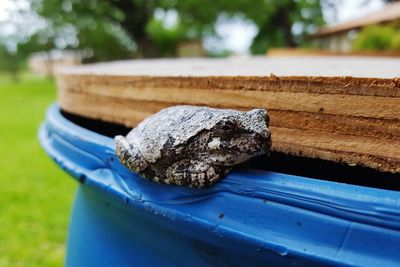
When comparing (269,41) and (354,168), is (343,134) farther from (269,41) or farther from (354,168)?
(269,41)

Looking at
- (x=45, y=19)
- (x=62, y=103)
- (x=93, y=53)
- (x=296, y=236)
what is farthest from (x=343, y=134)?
(x=93, y=53)

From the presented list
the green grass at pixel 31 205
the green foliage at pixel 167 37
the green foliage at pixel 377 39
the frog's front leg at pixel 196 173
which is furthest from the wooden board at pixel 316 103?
the green foliage at pixel 167 37

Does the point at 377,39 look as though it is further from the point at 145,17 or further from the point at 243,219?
the point at 145,17

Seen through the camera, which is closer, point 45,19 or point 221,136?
point 221,136

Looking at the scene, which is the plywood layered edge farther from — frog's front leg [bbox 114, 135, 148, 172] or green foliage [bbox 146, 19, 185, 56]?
green foliage [bbox 146, 19, 185, 56]

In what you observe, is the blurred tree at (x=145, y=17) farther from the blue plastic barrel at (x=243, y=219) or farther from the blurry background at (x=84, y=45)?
the blue plastic barrel at (x=243, y=219)

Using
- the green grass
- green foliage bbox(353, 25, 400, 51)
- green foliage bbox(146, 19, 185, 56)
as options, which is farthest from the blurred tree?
the green grass
